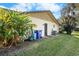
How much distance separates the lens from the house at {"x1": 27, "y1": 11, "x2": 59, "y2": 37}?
386 cm

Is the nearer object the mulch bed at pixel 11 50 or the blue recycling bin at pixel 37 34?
the mulch bed at pixel 11 50

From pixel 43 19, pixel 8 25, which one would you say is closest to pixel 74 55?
pixel 43 19

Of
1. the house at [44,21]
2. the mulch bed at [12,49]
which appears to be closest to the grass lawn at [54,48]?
the mulch bed at [12,49]

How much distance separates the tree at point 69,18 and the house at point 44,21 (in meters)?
0.14

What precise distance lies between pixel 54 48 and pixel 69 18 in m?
0.55

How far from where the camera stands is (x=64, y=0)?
12.5ft

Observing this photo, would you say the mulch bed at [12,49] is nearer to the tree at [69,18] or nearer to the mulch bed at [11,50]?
the mulch bed at [11,50]

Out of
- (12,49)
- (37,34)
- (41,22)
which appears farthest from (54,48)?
(12,49)

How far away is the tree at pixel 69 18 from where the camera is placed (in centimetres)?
384

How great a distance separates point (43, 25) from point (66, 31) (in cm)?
40

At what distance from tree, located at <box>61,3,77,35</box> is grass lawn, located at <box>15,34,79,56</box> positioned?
15 centimetres

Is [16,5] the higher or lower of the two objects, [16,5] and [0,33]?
the higher

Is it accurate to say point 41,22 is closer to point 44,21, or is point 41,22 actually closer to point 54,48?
point 44,21

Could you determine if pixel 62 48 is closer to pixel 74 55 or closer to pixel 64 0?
pixel 74 55
